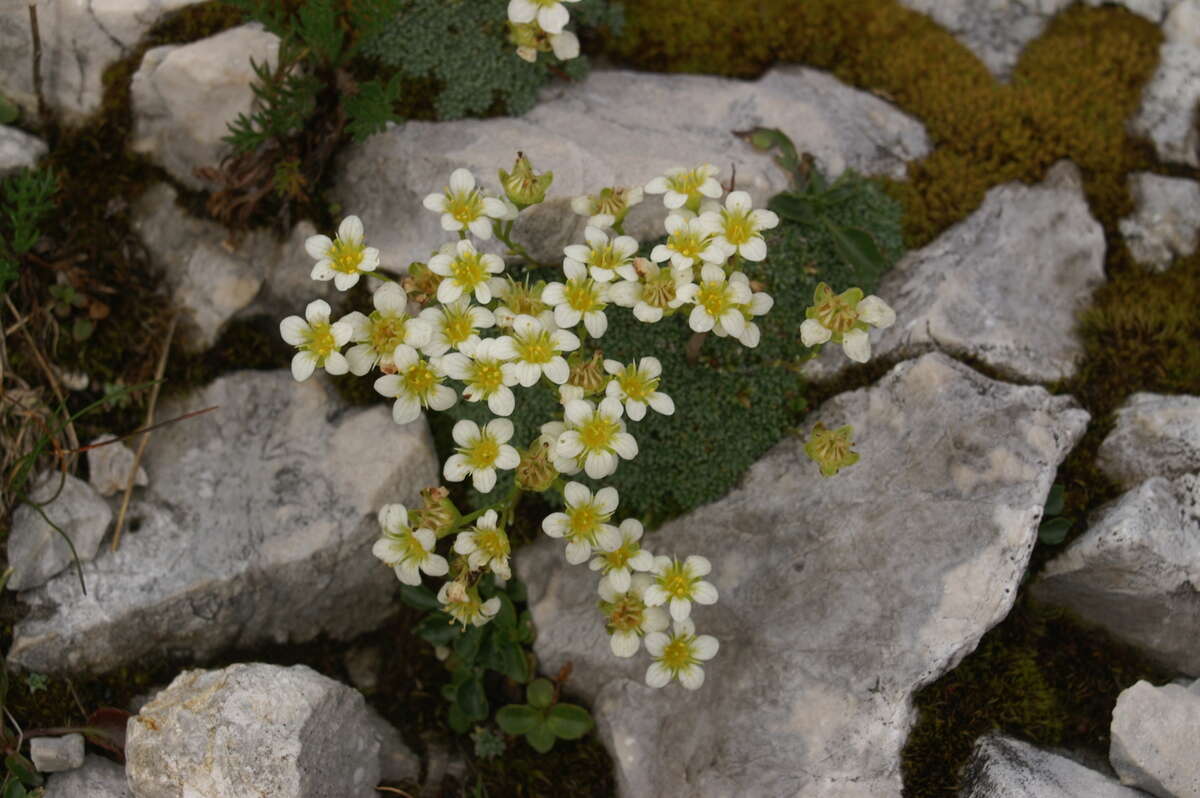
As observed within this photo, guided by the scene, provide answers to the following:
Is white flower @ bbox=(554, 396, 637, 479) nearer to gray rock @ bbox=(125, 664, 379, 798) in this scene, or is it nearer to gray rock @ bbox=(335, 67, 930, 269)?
gray rock @ bbox=(335, 67, 930, 269)

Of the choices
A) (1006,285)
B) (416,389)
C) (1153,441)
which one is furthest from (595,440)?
(1153,441)

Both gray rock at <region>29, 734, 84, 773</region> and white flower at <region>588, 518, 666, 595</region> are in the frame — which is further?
gray rock at <region>29, 734, 84, 773</region>

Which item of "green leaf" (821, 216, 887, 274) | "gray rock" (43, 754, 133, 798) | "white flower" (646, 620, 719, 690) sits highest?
"green leaf" (821, 216, 887, 274)

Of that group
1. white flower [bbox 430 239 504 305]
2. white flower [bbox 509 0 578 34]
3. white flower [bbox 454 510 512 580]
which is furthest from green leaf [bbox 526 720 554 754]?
white flower [bbox 509 0 578 34]

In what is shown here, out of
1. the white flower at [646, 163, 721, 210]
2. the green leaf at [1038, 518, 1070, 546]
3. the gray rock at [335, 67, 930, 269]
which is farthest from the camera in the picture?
the gray rock at [335, 67, 930, 269]

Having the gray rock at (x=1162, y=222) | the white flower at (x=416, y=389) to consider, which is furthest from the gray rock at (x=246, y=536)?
the gray rock at (x=1162, y=222)

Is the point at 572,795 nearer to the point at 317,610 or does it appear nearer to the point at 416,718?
the point at 416,718
